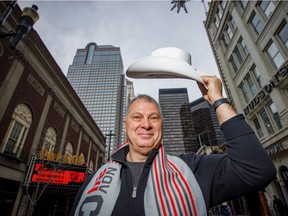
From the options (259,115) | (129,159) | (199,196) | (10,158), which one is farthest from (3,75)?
(259,115)

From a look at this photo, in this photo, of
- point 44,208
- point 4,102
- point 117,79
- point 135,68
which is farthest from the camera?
point 117,79

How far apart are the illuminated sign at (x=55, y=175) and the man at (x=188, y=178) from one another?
11.8 m

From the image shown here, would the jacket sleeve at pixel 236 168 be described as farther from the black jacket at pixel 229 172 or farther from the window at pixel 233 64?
the window at pixel 233 64

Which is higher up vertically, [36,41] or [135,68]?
[36,41]

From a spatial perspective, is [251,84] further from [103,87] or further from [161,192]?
[103,87]

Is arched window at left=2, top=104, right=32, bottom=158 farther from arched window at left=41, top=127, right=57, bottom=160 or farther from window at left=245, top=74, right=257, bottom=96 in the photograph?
window at left=245, top=74, right=257, bottom=96

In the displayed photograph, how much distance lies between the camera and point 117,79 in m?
96.9

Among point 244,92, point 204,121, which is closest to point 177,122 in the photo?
point 204,121

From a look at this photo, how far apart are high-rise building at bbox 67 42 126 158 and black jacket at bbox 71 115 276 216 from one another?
88.0m

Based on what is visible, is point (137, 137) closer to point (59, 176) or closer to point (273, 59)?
point (59, 176)

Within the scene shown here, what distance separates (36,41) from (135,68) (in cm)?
1479

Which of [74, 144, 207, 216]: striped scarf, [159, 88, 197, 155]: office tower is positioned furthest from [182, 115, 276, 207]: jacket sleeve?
[159, 88, 197, 155]: office tower

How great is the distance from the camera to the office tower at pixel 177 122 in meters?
127

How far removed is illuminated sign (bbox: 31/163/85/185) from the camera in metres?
11.0
